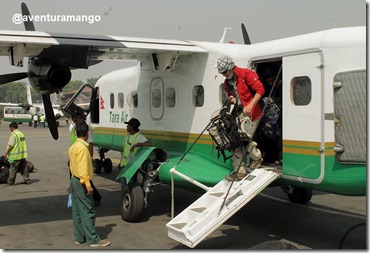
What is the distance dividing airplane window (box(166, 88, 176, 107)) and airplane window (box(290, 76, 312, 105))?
11.0 ft

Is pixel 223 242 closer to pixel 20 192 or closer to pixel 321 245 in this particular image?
pixel 321 245

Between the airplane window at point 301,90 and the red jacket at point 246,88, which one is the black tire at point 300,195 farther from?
the airplane window at point 301,90

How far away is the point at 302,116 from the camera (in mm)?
6133

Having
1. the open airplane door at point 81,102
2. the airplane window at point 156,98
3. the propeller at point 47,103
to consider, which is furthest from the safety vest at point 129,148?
the open airplane door at point 81,102

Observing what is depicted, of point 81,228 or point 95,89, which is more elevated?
point 95,89

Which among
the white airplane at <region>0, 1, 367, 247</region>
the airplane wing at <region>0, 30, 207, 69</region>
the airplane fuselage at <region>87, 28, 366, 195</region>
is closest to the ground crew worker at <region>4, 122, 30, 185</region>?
the white airplane at <region>0, 1, 367, 247</region>

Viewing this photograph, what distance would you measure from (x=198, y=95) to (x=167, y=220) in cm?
258

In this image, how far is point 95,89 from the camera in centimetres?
1320

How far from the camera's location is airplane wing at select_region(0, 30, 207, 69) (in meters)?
7.20

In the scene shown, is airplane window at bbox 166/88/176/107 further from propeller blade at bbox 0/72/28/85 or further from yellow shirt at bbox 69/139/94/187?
propeller blade at bbox 0/72/28/85

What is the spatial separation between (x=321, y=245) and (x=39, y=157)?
51.9 feet

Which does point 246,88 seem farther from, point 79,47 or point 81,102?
point 81,102

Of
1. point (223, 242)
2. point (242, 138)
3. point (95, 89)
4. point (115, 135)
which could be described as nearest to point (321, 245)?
point (223, 242)

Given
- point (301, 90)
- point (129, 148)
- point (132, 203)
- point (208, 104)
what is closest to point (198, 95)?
point (208, 104)
